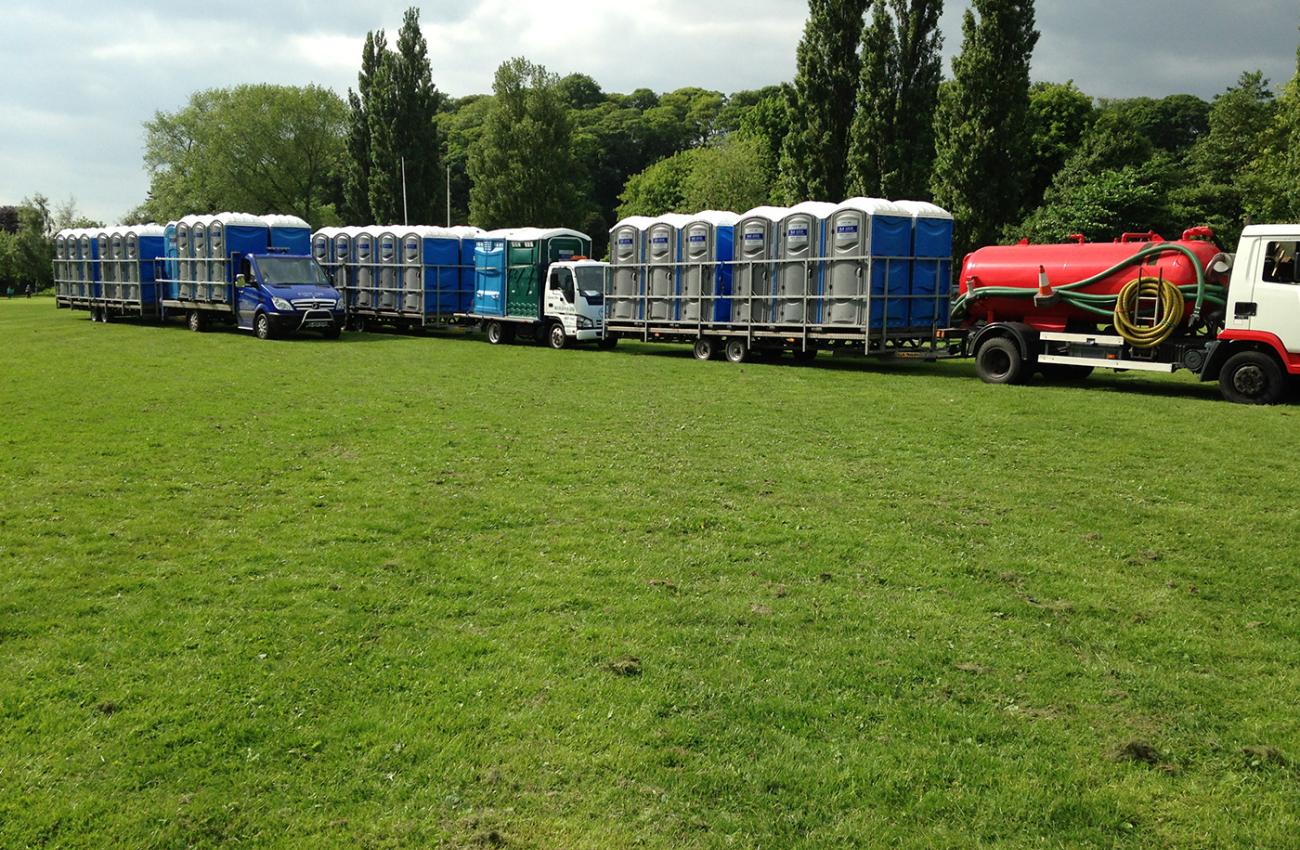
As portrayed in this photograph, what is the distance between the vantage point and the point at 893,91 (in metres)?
37.6

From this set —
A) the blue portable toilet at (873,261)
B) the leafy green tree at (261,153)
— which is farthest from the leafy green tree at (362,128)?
the blue portable toilet at (873,261)

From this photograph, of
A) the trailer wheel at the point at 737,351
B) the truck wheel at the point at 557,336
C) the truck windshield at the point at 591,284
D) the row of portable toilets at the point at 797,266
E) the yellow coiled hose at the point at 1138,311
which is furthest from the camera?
the truck wheel at the point at 557,336

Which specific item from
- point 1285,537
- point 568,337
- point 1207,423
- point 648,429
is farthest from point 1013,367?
point 568,337

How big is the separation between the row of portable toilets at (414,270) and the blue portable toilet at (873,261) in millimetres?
16038

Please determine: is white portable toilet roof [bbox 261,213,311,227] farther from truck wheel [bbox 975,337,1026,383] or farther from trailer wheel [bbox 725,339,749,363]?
truck wheel [bbox 975,337,1026,383]

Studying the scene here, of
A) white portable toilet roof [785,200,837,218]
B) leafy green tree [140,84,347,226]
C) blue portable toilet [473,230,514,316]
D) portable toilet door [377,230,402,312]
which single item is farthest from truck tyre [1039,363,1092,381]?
leafy green tree [140,84,347,226]

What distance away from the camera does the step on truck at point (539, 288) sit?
29.8 m

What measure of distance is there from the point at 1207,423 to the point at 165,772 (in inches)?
584

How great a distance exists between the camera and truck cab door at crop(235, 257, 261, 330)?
31.8 meters

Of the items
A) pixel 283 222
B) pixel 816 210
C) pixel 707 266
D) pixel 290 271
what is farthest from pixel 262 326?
pixel 816 210

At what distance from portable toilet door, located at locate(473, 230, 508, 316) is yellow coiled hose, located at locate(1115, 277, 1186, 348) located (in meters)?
19.0

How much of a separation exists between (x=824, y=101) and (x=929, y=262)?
18732 mm

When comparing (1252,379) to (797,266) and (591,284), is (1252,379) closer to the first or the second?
(797,266)

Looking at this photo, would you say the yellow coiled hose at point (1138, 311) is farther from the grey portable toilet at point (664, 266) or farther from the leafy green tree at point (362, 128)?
the leafy green tree at point (362, 128)
